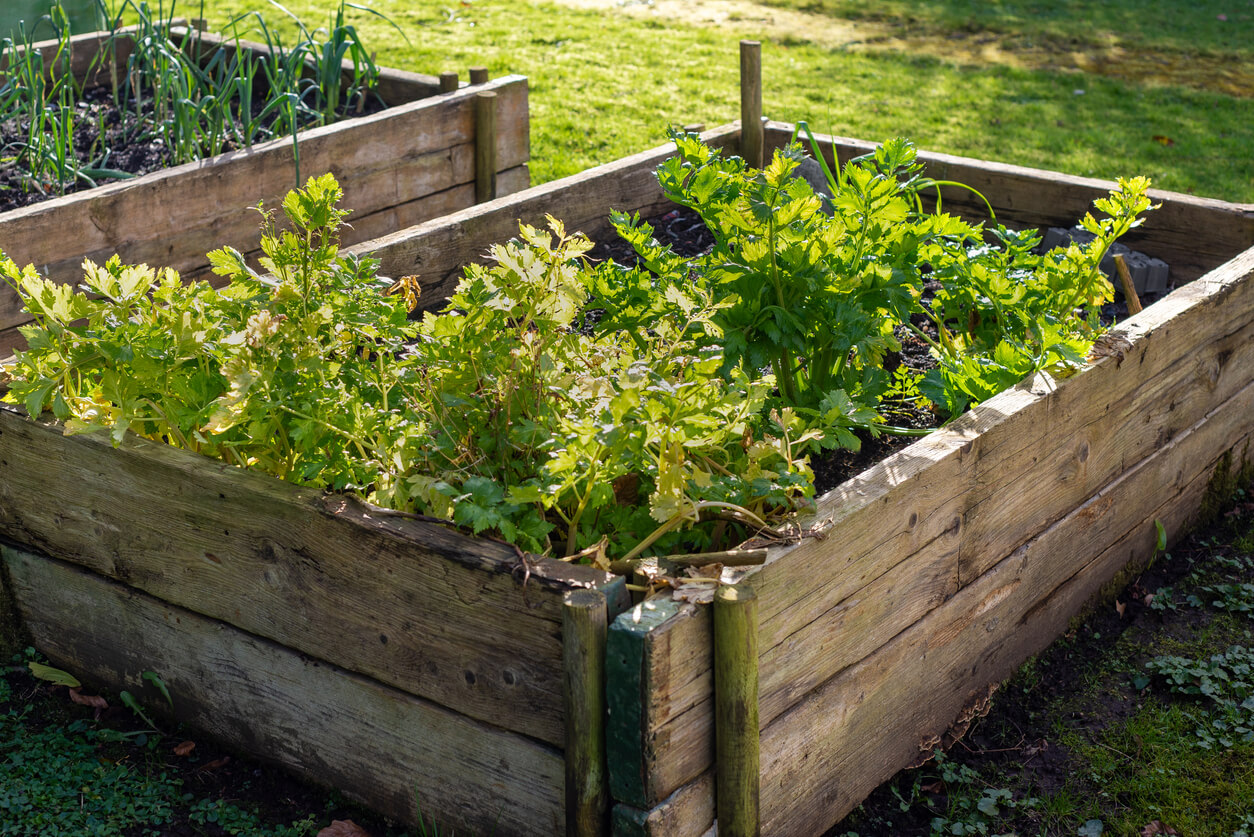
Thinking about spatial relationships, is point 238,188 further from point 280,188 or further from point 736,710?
point 736,710

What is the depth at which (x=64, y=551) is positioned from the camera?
2650 millimetres

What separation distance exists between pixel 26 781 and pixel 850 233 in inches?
79.5

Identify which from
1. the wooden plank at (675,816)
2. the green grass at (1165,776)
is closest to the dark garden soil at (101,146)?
the wooden plank at (675,816)

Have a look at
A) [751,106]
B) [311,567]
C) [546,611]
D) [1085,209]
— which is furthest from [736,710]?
[751,106]

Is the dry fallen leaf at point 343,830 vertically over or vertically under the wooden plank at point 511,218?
under

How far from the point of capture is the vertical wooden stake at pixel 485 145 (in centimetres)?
487

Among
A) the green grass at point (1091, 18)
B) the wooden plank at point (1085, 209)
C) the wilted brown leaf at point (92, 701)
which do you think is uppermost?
the green grass at point (1091, 18)

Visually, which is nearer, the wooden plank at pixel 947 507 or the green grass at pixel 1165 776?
the wooden plank at pixel 947 507

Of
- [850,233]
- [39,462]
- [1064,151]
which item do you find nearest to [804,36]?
[1064,151]

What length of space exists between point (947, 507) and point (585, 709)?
0.89 m

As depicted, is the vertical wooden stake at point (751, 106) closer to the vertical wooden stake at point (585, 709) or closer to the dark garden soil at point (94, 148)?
the dark garden soil at point (94, 148)

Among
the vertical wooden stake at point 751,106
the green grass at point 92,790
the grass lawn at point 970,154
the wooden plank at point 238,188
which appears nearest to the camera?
the green grass at point 92,790

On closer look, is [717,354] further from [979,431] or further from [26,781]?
[26,781]

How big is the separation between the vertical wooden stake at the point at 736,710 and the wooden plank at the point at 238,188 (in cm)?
264
